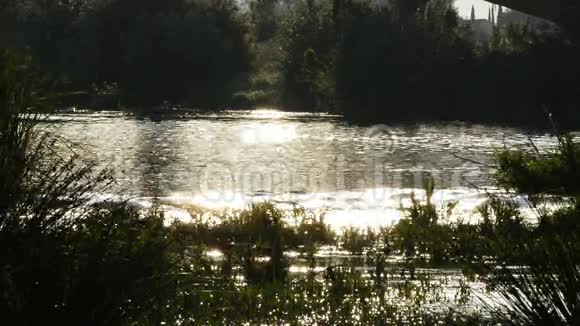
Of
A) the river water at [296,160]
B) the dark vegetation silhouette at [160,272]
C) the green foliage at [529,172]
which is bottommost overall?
the river water at [296,160]

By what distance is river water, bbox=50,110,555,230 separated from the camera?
936 inches

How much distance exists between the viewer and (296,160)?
37344mm

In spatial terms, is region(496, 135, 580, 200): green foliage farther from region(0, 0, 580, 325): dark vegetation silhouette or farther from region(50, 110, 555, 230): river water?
region(50, 110, 555, 230): river water

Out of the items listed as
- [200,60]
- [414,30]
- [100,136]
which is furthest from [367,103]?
[100,136]

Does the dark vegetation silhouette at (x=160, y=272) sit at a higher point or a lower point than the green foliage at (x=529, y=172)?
higher

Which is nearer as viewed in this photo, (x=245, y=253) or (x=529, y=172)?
(x=245, y=253)

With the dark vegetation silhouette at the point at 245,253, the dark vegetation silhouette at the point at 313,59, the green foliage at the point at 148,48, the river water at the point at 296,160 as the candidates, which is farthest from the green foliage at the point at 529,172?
the green foliage at the point at 148,48

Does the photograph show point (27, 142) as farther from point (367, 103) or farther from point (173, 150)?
point (367, 103)

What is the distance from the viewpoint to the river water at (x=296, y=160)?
23781mm

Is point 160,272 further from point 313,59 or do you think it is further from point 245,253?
point 313,59

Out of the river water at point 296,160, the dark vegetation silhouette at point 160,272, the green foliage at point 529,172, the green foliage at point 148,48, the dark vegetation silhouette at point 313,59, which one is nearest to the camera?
the dark vegetation silhouette at point 160,272

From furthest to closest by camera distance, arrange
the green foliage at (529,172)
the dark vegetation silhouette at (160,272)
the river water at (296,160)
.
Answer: the river water at (296,160)
the green foliage at (529,172)
the dark vegetation silhouette at (160,272)

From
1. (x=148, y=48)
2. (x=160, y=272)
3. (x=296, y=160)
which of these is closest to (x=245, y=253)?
(x=160, y=272)

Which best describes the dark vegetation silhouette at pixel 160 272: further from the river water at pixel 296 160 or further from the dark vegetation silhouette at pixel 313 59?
the dark vegetation silhouette at pixel 313 59
